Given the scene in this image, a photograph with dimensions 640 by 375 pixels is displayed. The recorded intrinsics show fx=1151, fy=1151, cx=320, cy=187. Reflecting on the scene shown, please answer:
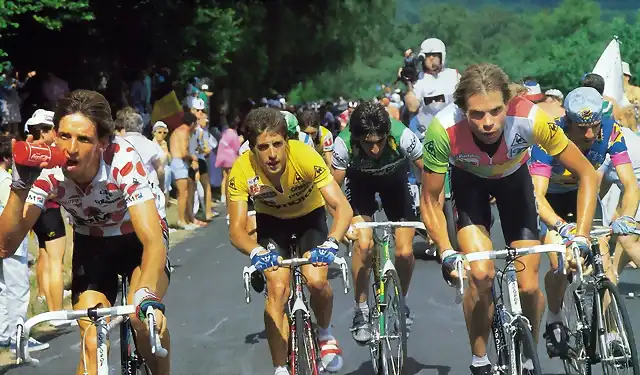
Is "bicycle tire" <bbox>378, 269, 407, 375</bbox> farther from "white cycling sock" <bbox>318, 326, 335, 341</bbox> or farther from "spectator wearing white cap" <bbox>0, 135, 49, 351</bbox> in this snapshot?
"spectator wearing white cap" <bbox>0, 135, 49, 351</bbox>

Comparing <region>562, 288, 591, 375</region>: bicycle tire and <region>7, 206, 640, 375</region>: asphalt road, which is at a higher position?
<region>562, 288, 591, 375</region>: bicycle tire

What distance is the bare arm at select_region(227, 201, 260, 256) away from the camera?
7.16 metres

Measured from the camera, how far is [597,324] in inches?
272

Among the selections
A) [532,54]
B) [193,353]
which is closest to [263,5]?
Answer: [532,54]

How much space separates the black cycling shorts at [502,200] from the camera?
7.15m

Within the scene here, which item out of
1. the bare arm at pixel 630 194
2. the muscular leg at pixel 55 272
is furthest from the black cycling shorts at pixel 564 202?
the muscular leg at pixel 55 272

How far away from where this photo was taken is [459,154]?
6.90 metres

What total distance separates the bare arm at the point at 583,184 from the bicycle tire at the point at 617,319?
1.31ft

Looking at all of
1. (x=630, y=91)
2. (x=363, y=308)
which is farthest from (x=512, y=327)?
(x=630, y=91)

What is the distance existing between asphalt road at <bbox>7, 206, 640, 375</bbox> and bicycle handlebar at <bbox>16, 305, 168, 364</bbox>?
11.9ft

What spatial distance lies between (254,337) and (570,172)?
3802 mm

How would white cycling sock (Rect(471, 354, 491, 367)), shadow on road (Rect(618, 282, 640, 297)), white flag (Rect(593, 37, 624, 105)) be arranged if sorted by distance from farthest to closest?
white flag (Rect(593, 37, 624, 105)) < shadow on road (Rect(618, 282, 640, 297)) < white cycling sock (Rect(471, 354, 491, 367))

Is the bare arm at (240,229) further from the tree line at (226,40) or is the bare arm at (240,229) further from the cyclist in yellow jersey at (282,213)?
the tree line at (226,40)

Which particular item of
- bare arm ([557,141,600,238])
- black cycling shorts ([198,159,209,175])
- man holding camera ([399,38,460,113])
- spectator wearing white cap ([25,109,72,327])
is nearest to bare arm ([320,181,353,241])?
bare arm ([557,141,600,238])
